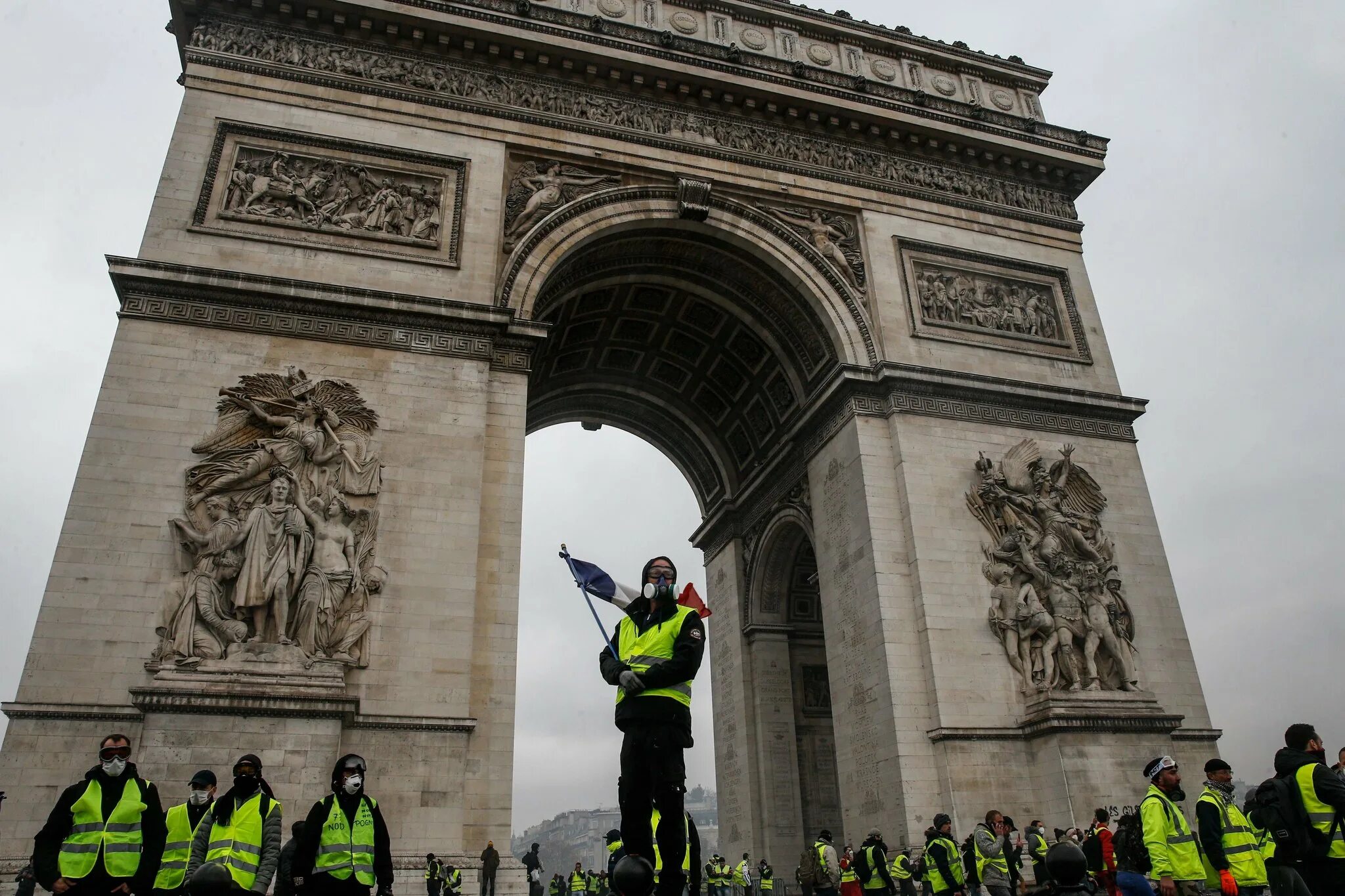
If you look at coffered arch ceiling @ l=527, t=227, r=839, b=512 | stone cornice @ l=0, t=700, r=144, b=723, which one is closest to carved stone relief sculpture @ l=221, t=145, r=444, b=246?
coffered arch ceiling @ l=527, t=227, r=839, b=512

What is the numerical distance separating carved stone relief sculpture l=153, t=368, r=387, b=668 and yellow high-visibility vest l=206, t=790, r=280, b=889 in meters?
7.16

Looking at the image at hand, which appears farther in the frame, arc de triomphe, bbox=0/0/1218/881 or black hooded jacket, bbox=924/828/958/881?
arc de triomphe, bbox=0/0/1218/881

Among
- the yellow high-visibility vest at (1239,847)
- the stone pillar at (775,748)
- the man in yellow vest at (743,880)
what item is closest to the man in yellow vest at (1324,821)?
the yellow high-visibility vest at (1239,847)

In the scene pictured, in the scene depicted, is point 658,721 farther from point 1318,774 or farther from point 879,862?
point 879,862

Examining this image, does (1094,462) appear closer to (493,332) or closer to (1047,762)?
(1047,762)

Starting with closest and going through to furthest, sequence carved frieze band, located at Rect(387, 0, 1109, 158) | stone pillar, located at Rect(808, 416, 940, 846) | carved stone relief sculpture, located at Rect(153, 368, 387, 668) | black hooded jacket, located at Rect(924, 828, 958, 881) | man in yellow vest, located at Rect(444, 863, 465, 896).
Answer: black hooded jacket, located at Rect(924, 828, 958, 881)
man in yellow vest, located at Rect(444, 863, 465, 896)
carved stone relief sculpture, located at Rect(153, 368, 387, 668)
stone pillar, located at Rect(808, 416, 940, 846)
carved frieze band, located at Rect(387, 0, 1109, 158)

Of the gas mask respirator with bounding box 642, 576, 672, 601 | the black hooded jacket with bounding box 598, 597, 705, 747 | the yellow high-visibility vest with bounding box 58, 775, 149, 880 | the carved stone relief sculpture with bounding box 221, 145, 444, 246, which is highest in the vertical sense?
the carved stone relief sculpture with bounding box 221, 145, 444, 246

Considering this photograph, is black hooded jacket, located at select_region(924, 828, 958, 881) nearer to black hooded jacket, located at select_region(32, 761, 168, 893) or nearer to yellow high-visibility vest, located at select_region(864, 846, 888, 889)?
yellow high-visibility vest, located at select_region(864, 846, 888, 889)

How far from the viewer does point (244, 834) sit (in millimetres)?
5547

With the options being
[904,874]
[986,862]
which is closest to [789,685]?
[904,874]

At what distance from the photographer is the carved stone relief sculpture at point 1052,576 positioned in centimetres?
1586

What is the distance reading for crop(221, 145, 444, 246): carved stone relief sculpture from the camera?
1559 centimetres

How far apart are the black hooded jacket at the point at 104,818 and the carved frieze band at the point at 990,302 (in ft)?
51.9

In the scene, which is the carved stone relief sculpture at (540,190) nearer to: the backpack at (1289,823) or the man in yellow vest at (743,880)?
the man in yellow vest at (743,880)
